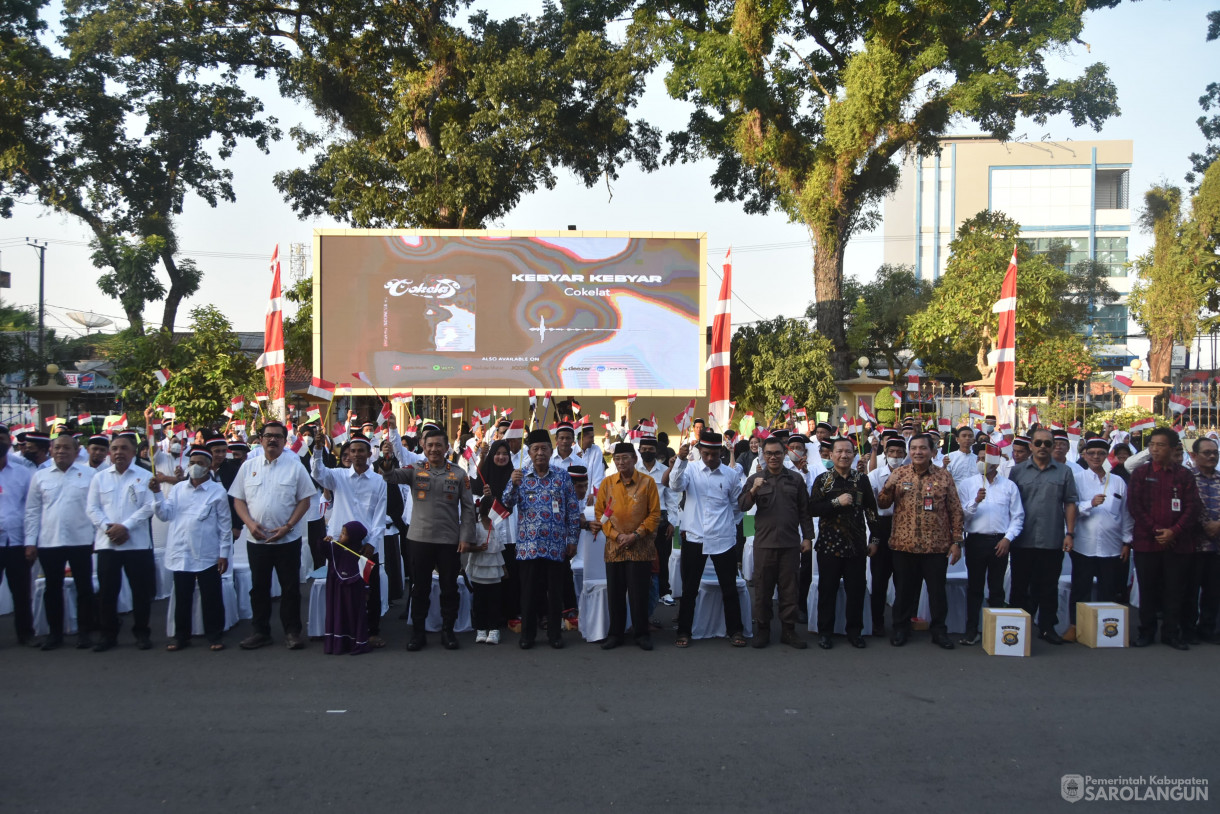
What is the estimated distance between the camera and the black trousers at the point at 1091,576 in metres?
7.87

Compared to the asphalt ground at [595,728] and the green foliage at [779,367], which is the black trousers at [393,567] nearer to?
the asphalt ground at [595,728]

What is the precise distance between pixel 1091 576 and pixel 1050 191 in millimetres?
58083

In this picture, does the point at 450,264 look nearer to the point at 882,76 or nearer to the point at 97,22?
the point at 882,76

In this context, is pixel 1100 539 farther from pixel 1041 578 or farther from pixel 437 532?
pixel 437 532

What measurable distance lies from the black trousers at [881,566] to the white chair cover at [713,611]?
41.1 inches

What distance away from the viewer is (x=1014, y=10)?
23.4 m

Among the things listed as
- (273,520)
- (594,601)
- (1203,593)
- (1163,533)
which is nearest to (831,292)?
(1203,593)

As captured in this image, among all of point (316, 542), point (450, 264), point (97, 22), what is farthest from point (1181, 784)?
point (97, 22)

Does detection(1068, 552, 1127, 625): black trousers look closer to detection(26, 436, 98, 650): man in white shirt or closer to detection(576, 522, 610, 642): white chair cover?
detection(576, 522, 610, 642): white chair cover

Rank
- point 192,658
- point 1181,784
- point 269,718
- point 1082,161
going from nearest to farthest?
point 1181,784, point 269,718, point 192,658, point 1082,161

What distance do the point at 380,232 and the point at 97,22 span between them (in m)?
13.5

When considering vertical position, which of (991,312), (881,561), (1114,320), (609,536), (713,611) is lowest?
(713,611)

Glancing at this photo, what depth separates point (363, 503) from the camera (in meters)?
7.70

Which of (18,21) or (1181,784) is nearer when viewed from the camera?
(1181,784)
